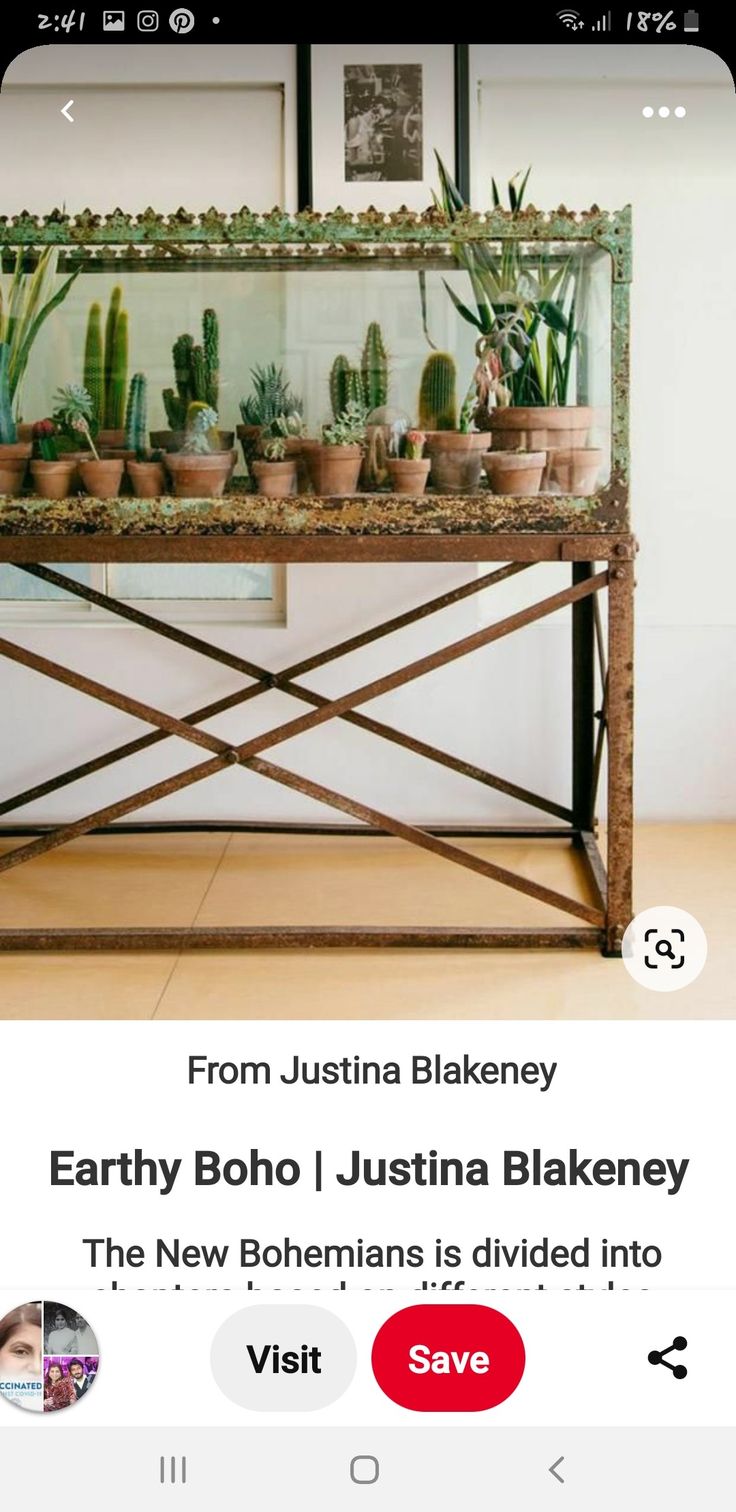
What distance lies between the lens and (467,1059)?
1.33 m

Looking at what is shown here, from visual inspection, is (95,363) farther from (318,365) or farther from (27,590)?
(27,590)

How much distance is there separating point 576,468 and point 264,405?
0.53 m

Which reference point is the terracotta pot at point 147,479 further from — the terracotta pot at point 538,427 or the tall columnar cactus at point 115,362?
the terracotta pot at point 538,427

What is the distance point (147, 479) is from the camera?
272 centimetres

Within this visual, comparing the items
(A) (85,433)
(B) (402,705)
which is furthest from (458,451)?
(B) (402,705)

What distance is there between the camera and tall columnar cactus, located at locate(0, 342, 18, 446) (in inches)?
107

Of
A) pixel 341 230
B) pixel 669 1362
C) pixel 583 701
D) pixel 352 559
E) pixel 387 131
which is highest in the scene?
pixel 387 131

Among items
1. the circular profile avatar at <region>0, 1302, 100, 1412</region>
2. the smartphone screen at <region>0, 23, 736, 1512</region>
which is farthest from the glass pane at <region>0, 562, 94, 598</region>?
the circular profile avatar at <region>0, 1302, 100, 1412</region>

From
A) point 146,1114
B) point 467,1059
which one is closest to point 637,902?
point 467,1059

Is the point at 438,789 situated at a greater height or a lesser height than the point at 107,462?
lesser

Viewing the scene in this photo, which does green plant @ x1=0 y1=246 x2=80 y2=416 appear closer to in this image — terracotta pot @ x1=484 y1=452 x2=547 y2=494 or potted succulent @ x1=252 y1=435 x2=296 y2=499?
potted succulent @ x1=252 y1=435 x2=296 y2=499

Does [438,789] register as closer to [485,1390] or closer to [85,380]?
[85,380]
